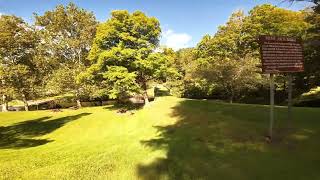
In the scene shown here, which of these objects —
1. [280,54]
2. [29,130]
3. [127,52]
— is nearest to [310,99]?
[127,52]

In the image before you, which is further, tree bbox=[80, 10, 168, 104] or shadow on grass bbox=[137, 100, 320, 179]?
tree bbox=[80, 10, 168, 104]

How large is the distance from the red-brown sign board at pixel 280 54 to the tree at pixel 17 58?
1550 inches

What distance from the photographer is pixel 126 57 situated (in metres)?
35.9

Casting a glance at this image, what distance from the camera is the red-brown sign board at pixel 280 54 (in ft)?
44.4

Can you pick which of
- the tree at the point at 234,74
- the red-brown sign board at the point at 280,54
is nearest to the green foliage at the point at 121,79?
the tree at the point at 234,74

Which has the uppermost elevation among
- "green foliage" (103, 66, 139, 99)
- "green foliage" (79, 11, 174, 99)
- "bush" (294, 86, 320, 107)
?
"green foliage" (79, 11, 174, 99)

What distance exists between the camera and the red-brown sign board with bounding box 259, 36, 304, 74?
13539 millimetres

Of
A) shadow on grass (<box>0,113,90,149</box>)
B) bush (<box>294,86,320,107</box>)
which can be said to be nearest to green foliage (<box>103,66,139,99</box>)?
shadow on grass (<box>0,113,90,149</box>)

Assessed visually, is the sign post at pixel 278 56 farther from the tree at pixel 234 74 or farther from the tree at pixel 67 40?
the tree at pixel 67 40

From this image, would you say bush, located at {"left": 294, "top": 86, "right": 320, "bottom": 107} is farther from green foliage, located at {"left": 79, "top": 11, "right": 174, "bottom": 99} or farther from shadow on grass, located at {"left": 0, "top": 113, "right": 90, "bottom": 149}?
shadow on grass, located at {"left": 0, "top": 113, "right": 90, "bottom": 149}

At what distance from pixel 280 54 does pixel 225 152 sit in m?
4.99

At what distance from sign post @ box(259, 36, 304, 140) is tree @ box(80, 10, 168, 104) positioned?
21.9 metres

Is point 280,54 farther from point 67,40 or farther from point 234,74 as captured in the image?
point 67,40

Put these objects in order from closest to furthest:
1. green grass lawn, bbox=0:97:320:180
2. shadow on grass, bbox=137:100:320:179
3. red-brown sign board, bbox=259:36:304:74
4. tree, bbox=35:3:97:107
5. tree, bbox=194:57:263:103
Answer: shadow on grass, bbox=137:100:320:179
green grass lawn, bbox=0:97:320:180
red-brown sign board, bbox=259:36:304:74
tree, bbox=194:57:263:103
tree, bbox=35:3:97:107
